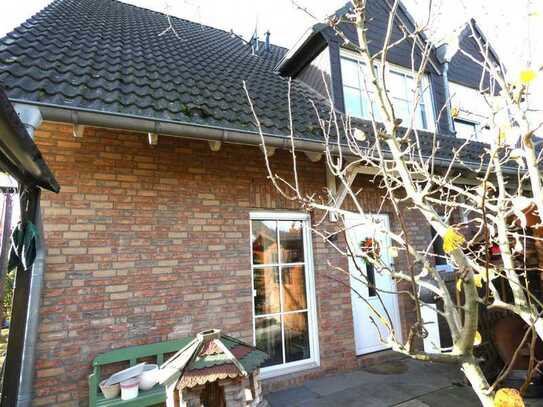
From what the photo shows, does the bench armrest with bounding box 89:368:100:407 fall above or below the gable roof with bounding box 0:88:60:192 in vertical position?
below

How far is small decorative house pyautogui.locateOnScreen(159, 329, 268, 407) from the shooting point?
196 cm

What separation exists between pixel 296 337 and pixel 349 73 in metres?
4.57

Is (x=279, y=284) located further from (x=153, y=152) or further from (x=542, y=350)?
(x=542, y=350)

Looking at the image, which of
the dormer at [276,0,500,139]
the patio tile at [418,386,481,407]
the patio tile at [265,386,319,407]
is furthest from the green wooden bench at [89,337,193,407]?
the dormer at [276,0,500,139]

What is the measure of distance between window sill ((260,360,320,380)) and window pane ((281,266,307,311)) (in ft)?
2.33

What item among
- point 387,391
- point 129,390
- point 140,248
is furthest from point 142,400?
point 387,391

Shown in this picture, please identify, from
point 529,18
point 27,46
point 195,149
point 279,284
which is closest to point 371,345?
point 279,284

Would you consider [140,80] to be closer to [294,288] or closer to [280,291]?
[280,291]

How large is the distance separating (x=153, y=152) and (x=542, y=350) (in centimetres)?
511

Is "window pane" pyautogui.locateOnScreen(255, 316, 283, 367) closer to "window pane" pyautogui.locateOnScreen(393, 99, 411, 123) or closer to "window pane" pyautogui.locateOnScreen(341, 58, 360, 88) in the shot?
"window pane" pyautogui.locateOnScreen(341, 58, 360, 88)

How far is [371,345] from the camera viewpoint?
509 cm

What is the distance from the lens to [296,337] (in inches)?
178

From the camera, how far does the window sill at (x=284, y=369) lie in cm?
412

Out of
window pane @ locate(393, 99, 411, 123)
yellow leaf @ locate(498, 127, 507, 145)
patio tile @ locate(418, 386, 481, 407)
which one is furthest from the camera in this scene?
Result: window pane @ locate(393, 99, 411, 123)
